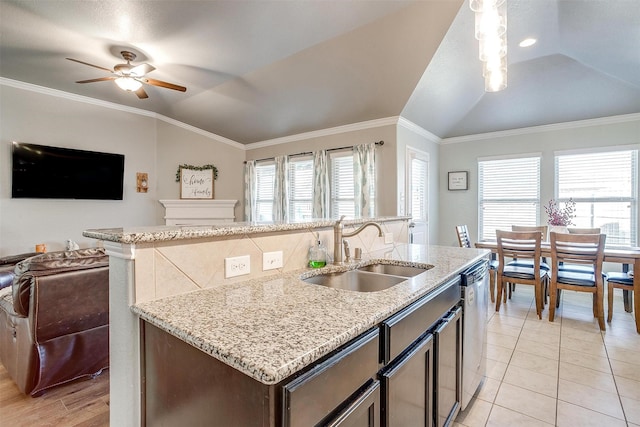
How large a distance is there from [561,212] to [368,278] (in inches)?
176

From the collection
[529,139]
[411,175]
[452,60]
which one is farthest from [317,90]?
[529,139]

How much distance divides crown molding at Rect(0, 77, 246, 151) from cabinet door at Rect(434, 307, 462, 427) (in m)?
5.55

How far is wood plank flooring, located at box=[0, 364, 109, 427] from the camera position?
188 cm

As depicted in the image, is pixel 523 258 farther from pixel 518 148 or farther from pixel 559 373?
pixel 518 148

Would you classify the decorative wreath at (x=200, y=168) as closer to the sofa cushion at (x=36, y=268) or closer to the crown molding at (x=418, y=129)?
the crown molding at (x=418, y=129)

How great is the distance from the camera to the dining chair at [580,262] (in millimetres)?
3105

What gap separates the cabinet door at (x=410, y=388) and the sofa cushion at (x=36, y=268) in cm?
212

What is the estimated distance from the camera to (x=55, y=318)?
204cm

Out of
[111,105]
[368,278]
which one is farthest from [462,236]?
[111,105]

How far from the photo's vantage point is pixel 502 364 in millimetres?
2508

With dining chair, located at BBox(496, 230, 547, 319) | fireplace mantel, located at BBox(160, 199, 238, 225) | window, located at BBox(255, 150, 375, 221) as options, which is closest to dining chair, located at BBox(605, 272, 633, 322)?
dining chair, located at BBox(496, 230, 547, 319)

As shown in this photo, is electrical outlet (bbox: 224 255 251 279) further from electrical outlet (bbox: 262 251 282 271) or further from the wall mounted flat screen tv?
the wall mounted flat screen tv

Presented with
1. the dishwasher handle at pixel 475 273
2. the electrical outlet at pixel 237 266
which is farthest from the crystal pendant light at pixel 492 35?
the electrical outlet at pixel 237 266

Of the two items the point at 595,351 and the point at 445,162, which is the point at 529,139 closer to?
the point at 445,162
